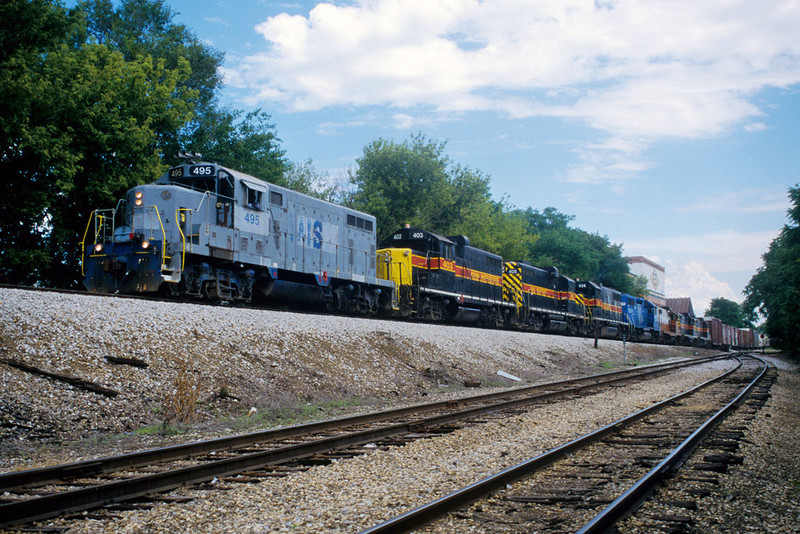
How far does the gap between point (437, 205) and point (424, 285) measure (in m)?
19.6

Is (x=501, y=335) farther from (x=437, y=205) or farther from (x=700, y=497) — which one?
(x=437, y=205)

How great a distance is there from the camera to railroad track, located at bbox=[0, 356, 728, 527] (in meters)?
4.40

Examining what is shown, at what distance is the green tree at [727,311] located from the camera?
132000mm

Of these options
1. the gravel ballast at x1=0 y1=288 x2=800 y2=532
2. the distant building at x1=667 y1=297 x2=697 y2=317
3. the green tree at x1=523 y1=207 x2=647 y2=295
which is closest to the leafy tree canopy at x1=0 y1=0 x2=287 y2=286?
the gravel ballast at x1=0 y1=288 x2=800 y2=532

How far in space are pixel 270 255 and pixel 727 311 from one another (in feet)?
464

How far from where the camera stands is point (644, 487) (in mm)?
4871

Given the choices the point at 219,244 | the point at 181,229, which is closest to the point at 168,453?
the point at 181,229

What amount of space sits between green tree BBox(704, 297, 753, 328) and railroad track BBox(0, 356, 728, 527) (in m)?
142

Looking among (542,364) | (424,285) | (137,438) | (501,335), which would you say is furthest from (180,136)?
(137,438)

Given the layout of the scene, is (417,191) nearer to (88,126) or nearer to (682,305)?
(88,126)

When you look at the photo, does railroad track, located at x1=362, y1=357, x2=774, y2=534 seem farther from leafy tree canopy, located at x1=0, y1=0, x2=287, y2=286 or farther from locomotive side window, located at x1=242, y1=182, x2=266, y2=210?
leafy tree canopy, located at x1=0, y1=0, x2=287, y2=286

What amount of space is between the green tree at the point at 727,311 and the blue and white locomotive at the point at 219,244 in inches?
5319

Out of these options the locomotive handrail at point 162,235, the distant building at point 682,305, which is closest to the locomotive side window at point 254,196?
the locomotive handrail at point 162,235

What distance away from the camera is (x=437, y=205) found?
40500 millimetres
